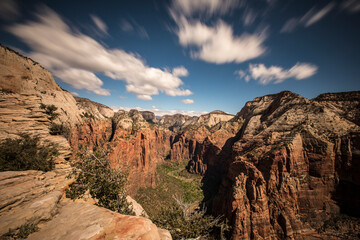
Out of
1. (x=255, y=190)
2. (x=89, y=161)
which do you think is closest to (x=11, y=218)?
(x=89, y=161)

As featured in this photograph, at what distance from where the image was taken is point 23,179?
787 cm

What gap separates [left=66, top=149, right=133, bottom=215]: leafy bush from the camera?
956 centimetres

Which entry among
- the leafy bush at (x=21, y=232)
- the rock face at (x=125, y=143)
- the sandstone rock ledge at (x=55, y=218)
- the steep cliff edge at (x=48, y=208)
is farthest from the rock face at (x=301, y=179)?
the rock face at (x=125, y=143)

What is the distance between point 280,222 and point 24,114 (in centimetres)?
4596

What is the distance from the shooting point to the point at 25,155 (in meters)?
10.1

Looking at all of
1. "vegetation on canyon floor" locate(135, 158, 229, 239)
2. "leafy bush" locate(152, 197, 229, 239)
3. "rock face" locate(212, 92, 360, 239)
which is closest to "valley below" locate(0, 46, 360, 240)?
"rock face" locate(212, 92, 360, 239)

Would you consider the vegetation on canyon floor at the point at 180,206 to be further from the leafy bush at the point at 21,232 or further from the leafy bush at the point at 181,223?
the leafy bush at the point at 21,232

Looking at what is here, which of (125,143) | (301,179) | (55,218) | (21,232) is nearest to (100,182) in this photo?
(55,218)

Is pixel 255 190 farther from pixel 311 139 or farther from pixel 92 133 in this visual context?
pixel 92 133

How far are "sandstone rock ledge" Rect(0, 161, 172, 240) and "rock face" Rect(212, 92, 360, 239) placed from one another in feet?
88.3

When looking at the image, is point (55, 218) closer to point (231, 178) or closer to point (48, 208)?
point (48, 208)

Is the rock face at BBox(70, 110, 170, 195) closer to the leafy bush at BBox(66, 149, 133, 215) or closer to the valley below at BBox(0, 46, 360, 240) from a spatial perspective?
the valley below at BBox(0, 46, 360, 240)

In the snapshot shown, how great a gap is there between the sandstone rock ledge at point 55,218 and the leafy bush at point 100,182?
2.00 meters

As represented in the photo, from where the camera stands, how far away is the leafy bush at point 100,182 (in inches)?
376
